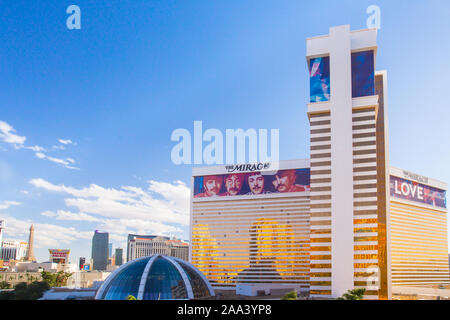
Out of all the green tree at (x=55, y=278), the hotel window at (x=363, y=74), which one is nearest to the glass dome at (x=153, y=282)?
the green tree at (x=55, y=278)

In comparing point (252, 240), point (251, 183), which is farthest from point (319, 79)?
point (252, 240)

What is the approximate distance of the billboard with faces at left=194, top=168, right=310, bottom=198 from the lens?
13688 centimetres

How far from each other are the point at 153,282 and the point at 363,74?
51.6 meters

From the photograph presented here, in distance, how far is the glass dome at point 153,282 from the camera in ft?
174

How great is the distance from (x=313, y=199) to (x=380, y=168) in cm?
1776

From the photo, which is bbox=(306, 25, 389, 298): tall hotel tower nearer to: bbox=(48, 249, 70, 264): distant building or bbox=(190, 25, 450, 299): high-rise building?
bbox=(190, 25, 450, 299): high-rise building

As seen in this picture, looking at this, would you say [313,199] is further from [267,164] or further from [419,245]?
[419,245]

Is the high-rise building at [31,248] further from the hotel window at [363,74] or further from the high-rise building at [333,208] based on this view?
the hotel window at [363,74]

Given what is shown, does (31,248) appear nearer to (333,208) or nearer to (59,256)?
(59,256)

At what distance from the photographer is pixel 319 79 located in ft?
263

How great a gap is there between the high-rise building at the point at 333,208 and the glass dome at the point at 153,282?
25416mm

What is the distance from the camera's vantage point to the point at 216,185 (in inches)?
5782
